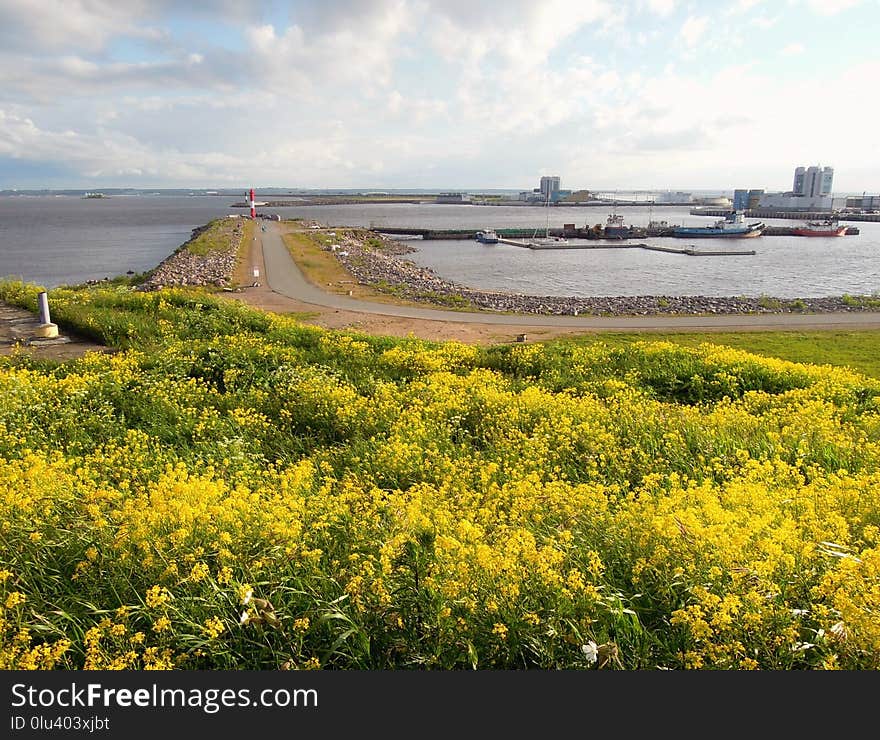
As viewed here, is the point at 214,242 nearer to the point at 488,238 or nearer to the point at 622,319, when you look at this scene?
the point at 488,238

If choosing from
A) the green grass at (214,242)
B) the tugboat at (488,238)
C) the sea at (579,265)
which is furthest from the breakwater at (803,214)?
the green grass at (214,242)

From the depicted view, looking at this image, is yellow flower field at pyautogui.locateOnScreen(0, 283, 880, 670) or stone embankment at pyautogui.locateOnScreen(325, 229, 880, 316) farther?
stone embankment at pyautogui.locateOnScreen(325, 229, 880, 316)

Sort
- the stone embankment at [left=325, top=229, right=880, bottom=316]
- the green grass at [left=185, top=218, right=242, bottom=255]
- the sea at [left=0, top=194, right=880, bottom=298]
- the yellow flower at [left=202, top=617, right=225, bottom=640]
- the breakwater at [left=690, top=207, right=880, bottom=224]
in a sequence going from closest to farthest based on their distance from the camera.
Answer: the yellow flower at [left=202, top=617, right=225, bottom=640] → the stone embankment at [left=325, top=229, right=880, bottom=316] → the sea at [left=0, top=194, right=880, bottom=298] → the green grass at [left=185, top=218, right=242, bottom=255] → the breakwater at [left=690, top=207, right=880, bottom=224]

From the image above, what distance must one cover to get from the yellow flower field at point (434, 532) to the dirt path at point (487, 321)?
1260cm

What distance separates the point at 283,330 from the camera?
50.9 ft

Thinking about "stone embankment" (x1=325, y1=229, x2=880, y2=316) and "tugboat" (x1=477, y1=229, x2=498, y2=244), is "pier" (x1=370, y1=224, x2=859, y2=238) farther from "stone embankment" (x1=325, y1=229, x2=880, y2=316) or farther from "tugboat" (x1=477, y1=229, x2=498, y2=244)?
"stone embankment" (x1=325, y1=229, x2=880, y2=316)

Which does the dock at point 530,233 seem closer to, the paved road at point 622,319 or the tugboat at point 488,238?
the tugboat at point 488,238

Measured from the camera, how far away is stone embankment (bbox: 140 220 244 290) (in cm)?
3222

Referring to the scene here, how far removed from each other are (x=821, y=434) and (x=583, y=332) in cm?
1464

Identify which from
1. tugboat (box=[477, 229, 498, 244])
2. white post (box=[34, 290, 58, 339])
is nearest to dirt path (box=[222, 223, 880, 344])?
white post (box=[34, 290, 58, 339])

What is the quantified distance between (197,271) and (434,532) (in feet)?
119

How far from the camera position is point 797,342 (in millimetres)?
20875

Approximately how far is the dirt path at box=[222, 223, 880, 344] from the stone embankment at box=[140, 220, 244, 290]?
4183 millimetres

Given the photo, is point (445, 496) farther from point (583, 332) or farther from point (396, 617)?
point (583, 332)
